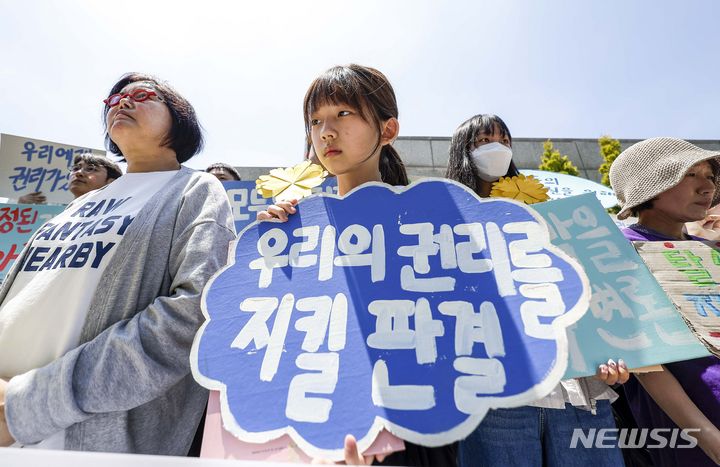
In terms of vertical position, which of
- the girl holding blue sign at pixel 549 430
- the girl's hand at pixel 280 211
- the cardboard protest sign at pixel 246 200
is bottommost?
the girl holding blue sign at pixel 549 430

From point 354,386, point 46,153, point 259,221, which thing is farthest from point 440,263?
point 46,153

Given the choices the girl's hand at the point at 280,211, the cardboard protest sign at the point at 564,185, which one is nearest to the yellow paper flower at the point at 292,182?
the girl's hand at the point at 280,211

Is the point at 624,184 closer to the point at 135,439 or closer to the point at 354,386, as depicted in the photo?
the point at 354,386

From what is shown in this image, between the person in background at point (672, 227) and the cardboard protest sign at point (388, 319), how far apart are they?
0.82 m

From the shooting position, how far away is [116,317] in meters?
0.99

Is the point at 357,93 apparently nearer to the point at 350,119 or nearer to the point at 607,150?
the point at 350,119

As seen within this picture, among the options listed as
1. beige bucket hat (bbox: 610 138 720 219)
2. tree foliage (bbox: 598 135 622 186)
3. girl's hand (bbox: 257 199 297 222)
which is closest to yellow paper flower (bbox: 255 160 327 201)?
girl's hand (bbox: 257 199 297 222)

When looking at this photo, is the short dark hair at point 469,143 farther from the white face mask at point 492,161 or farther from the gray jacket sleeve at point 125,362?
the gray jacket sleeve at point 125,362

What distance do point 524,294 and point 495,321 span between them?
10 cm

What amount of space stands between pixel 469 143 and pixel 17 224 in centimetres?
356

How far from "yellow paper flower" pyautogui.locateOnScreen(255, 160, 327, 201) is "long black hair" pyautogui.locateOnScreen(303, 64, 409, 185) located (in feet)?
0.64

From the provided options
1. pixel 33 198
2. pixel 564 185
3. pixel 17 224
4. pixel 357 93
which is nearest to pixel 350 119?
pixel 357 93

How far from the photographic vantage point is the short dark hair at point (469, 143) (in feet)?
5.95

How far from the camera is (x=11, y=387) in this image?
89 cm
